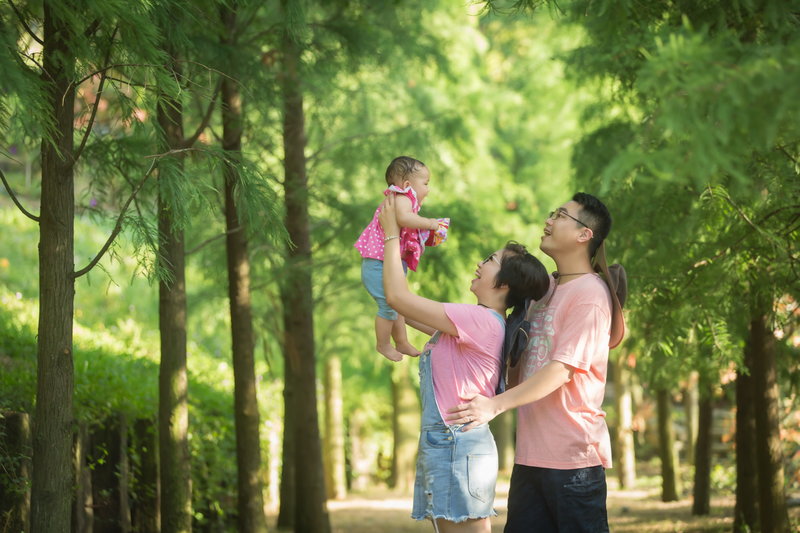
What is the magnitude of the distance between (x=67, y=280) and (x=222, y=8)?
9.06ft

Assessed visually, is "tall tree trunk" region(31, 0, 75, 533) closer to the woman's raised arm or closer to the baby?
the baby

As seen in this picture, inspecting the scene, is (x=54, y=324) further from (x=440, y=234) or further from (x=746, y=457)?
(x=746, y=457)

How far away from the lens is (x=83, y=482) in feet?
18.2

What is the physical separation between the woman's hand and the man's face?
1.91ft

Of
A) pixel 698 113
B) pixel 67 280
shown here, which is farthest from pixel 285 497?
pixel 698 113

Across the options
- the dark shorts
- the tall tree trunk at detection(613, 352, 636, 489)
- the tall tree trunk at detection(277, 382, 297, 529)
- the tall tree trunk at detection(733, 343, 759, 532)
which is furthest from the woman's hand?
the tall tree trunk at detection(613, 352, 636, 489)

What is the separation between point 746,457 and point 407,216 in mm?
4703

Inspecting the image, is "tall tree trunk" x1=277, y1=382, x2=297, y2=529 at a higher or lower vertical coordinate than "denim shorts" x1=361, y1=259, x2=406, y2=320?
lower

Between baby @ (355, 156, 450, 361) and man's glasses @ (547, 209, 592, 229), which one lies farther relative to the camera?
baby @ (355, 156, 450, 361)

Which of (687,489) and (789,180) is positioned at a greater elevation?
(789,180)

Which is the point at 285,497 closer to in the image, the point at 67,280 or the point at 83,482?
the point at 83,482

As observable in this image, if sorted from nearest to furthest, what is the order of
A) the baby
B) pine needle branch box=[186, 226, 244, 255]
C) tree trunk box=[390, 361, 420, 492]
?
the baby, pine needle branch box=[186, 226, 244, 255], tree trunk box=[390, 361, 420, 492]

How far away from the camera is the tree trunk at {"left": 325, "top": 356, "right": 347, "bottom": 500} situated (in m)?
13.9

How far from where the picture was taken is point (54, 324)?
13.2 ft
